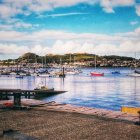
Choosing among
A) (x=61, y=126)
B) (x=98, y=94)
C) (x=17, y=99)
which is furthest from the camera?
(x=98, y=94)

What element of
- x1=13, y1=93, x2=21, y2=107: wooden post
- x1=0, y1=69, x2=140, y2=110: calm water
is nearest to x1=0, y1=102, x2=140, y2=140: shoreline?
x1=13, y1=93, x2=21, y2=107: wooden post

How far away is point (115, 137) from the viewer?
1192cm

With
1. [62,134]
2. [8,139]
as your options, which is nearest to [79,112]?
[62,134]

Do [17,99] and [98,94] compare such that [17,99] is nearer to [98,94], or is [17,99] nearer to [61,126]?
[61,126]

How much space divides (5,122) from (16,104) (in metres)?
4.45

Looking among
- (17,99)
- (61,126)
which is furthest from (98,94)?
(61,126)

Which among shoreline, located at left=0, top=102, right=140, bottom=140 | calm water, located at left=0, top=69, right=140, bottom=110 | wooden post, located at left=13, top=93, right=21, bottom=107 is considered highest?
wooden post, located at left=13, top=93, right=21, bottom=107

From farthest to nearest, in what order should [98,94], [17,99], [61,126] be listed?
[98,94]
[17,99]
[61,126]

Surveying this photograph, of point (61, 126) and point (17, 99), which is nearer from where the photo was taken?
point (61, 126)

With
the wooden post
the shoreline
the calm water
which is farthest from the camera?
the calm water

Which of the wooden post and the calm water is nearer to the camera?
A: the wooden post

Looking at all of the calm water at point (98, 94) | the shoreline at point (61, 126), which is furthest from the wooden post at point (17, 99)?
the calm water at point (98, 94)

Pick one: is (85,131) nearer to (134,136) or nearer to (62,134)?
(62,134)

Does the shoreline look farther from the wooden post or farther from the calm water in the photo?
the calm water
